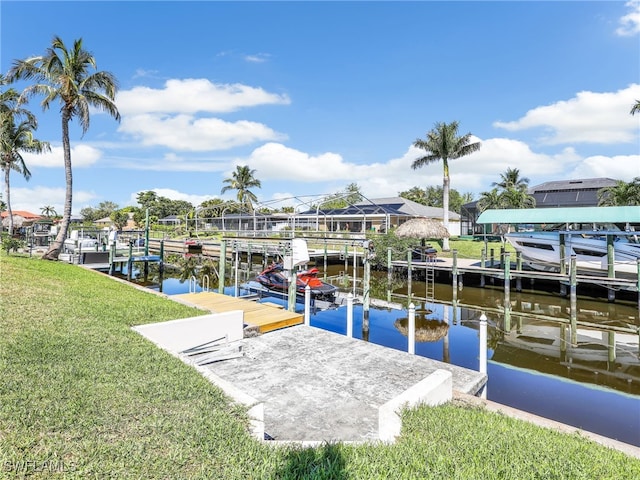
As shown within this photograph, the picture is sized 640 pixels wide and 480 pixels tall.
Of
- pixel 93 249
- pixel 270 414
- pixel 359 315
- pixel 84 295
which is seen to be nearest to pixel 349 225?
pixel 93 249

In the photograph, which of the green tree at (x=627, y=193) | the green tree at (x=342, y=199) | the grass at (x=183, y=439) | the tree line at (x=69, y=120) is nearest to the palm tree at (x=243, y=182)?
the green tree at (x=342, y=199)

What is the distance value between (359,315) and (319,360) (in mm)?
7670

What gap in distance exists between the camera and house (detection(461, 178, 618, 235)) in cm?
4284

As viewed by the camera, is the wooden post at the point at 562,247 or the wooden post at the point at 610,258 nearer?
the wooden post at the point at 610,258

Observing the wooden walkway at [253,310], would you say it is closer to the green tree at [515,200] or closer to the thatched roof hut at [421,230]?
the thatched roof hut at [421,230]

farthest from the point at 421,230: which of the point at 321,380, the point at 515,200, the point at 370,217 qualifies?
the point at 370,217

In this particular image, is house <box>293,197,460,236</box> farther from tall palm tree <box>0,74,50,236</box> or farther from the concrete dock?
the concrete dock

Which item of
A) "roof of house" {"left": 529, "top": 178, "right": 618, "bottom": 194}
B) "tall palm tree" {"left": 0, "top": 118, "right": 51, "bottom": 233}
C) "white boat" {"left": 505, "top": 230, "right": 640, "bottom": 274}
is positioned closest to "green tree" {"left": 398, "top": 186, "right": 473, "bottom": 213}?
"roof of house" {"left": 529, "top": 178, "right": 618, "bottom": 194}

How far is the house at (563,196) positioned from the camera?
4284 cm

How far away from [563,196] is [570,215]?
35.0m

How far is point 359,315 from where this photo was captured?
14.4 meters

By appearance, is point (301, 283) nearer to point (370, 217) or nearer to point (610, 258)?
point (610, 258)

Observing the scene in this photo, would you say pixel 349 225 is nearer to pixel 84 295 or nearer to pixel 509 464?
pixel 84 295

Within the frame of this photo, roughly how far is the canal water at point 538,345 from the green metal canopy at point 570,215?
3.71 m
